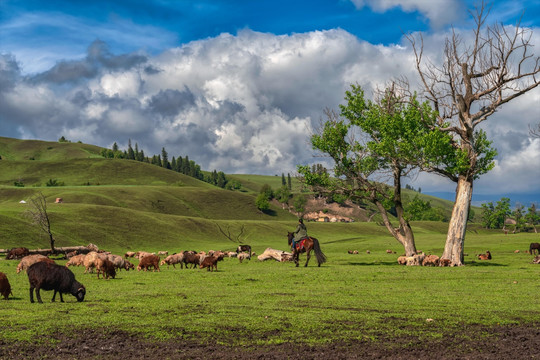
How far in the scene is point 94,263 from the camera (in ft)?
112

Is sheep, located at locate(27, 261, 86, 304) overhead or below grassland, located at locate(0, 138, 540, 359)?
overhead

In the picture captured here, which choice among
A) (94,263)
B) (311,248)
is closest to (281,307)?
(311,248)

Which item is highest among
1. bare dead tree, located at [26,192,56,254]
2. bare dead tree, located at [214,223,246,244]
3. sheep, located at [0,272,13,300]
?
bare dead tree, located at [26,192,56,254]

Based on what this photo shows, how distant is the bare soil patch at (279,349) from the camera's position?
37.3 feet

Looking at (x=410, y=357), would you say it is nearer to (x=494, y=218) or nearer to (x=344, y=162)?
(x=344, y=162)

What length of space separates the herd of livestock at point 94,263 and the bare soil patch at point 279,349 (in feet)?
18.4

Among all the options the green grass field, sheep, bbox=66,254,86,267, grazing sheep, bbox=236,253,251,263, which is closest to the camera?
the green grass field

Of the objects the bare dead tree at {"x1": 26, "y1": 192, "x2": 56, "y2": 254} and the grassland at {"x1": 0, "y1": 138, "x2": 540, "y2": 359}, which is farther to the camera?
the bare dead tree at {"x1": 26, "y1": 192, "x2": 56, "y2": 254}

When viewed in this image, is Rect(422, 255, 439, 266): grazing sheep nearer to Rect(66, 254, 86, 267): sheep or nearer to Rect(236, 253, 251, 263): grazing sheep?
Rect(236, 253, 251, 263): grazing sheep

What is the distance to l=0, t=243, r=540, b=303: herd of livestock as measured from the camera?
59.6 feet

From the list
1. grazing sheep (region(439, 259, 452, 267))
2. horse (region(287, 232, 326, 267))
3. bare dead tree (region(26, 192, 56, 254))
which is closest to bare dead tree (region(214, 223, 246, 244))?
bare dead tree (region(26, 192, 56, 254))

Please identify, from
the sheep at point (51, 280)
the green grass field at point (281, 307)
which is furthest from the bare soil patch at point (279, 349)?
the sheep at point (51, 280)

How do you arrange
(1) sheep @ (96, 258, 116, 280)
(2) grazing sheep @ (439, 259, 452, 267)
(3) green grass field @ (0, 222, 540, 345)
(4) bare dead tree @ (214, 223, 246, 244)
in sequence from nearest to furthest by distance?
(3) green grass field @ (0, 222, 540, 345) → (1) sheep @ (96, 258, 116, 280) → (2) grazing sheep @ (439, 259, 452, 267) → (4) bare dead tree @ (214, 223, 246, 244)

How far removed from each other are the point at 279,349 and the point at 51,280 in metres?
10.7
